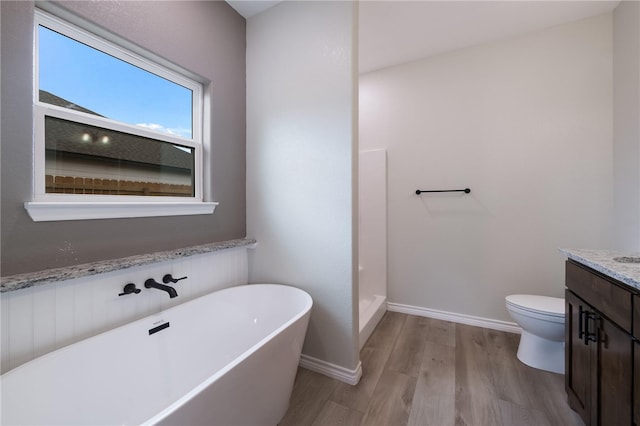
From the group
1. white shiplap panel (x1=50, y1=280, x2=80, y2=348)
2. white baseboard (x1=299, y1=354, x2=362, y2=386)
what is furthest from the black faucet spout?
white baseboard (x1=299, y1=354, x2=362, y2=386)

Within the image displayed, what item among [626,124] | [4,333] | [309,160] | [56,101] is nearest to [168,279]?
[4,333]

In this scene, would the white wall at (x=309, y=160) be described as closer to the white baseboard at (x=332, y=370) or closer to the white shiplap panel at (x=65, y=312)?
the white baseboard at (x=332, y=370)

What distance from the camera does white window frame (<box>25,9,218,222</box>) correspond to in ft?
3.54

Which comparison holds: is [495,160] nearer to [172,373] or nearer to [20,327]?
[172,373]

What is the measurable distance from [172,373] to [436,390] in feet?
4.97

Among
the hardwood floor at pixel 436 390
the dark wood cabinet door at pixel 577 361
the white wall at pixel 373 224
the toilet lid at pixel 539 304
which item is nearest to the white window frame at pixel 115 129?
the hardwood floor at pixel 436 390

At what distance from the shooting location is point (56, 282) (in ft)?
3.44

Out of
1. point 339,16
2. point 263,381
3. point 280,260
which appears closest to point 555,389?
point 263,381

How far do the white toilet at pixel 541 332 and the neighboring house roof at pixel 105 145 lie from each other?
8.31ft

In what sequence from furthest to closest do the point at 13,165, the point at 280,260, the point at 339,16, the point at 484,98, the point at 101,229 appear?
1. the point at 484,98
2. the point at 280,260
3. the point at 339,16
4. the point at 101,229
5. the point at 13,165

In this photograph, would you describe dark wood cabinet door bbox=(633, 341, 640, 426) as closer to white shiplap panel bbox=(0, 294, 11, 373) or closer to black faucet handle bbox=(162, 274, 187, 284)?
black faucet handle bbox=(162, 274, 187, 284)

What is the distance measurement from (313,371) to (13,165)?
189 centimetres

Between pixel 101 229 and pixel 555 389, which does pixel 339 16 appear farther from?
pixel 555 389

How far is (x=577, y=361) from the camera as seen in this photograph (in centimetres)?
121
